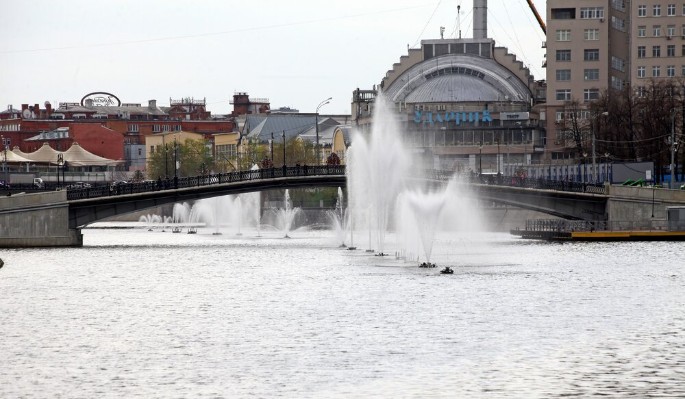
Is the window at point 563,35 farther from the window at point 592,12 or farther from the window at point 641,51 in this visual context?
the window at point 641,51

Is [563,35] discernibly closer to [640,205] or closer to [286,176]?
[640,205]

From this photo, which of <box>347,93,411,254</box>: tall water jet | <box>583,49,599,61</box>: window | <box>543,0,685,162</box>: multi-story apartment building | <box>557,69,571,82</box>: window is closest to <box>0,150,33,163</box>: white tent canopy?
<box>543,0,685,162</box>: multi-story apartment building

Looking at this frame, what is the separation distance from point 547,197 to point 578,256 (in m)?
21.2

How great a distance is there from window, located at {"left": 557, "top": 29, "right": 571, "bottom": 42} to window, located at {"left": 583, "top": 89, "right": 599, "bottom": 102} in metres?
6.30

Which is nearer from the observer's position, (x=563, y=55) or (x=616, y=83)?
(x=563, y=55)

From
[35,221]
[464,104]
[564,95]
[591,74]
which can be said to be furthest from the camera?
[464,104]

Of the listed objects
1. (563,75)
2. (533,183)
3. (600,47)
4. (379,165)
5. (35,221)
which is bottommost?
(35,221)

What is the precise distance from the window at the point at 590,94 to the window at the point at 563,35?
20.7ft

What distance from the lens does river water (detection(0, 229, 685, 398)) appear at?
130ft

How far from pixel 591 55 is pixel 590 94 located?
4423 millimetres

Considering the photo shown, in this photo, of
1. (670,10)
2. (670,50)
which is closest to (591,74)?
(670,50)

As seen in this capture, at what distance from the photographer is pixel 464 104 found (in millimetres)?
183500

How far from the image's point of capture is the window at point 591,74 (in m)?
169

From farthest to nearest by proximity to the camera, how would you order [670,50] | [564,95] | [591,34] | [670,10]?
[564,95] → [670,50] → [670,10] → [591,34]
